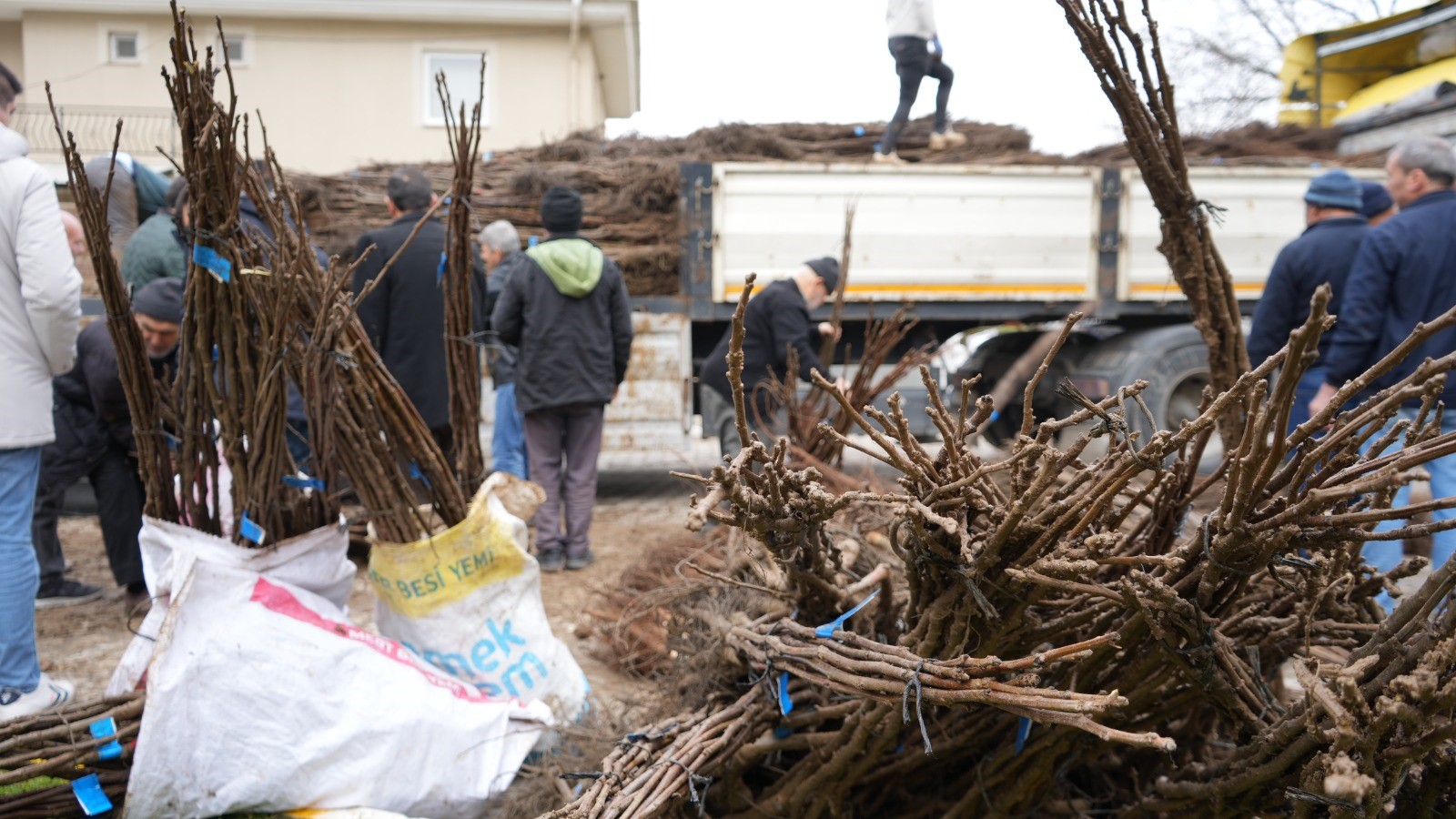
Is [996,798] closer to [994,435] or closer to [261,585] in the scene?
[261,585]

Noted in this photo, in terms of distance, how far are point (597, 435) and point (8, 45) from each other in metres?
17.2

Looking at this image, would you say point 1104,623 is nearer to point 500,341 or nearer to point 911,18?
point 500,341

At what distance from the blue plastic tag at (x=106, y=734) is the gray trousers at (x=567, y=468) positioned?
2846 mm

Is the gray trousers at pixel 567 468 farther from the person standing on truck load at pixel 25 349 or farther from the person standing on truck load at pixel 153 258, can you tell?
the person standing on truck load at pixel 25 349

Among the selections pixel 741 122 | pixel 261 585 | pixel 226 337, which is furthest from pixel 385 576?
pixel 741 122

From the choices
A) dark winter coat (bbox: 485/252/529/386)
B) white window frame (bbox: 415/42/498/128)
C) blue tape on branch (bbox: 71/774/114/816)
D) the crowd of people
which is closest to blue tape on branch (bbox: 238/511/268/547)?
the crowd of people

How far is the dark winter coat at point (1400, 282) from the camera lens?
10.8 ft

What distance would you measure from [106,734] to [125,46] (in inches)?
699

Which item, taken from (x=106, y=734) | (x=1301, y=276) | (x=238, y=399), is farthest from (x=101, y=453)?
(x=1301, y=276)

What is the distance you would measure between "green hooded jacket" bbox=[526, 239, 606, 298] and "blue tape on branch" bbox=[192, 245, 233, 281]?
2.51 meters

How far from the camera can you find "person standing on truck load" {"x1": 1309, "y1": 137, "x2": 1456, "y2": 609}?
3289 mm

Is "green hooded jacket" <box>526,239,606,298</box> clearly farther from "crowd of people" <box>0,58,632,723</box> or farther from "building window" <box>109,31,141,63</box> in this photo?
"building window" <box>109,31,141,63</box>

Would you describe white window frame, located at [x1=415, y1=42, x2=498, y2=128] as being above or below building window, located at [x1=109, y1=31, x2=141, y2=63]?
below

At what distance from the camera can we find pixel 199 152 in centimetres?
238
